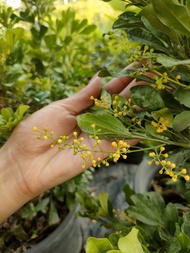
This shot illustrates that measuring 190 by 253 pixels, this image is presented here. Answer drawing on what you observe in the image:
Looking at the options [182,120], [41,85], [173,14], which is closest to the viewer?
[173,14]

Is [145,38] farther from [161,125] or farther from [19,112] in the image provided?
[19,112]

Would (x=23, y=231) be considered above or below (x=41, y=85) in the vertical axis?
below

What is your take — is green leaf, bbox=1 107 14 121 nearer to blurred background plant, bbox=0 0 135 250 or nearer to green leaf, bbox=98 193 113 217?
blurred background plant, bbox=0 0 135 250

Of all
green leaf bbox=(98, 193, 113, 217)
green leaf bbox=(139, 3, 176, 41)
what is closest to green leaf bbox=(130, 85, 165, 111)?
green leaf bbox=(139, 3, 176, 41)

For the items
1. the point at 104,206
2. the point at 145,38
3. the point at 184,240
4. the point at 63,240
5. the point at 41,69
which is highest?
the point at 145,38

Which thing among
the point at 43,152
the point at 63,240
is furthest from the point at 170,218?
the point at 63,240

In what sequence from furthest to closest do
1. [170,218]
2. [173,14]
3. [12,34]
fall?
[12,34], [170,218], [173,14]

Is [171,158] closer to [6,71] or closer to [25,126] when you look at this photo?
[25,126]
